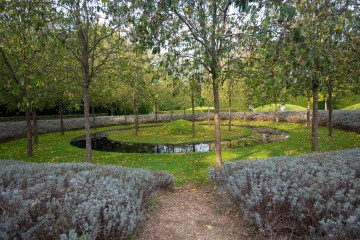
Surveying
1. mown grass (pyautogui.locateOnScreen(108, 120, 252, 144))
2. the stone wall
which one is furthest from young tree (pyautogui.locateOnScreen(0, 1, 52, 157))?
the stone wall

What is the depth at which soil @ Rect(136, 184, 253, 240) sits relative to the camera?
451 cm

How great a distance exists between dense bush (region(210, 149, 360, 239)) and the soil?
473 mm

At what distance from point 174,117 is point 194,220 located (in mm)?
36958

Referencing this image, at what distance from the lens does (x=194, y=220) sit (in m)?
5.11

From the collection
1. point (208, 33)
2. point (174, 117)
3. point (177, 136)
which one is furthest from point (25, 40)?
point (174, 117)

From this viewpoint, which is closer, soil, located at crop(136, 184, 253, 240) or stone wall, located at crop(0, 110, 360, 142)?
soil, located at crop(136, 184, 253, 240)

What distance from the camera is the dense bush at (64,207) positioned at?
328 cm

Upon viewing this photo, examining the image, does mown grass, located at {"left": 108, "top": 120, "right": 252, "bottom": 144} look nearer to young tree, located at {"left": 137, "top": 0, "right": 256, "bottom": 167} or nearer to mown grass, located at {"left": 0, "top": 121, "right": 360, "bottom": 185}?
mown grass, located at {"left": 0, "top": 121, "right": 360, "bottom": 185}

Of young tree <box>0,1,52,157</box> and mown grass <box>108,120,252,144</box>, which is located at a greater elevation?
young tree <box>0,1,52,157</box>

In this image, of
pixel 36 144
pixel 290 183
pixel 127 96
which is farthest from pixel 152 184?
pixel 127 96

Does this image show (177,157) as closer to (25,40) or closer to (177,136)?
(177,136)

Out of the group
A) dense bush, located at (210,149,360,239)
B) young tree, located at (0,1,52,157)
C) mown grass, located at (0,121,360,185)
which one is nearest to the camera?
dense bush, located at (210,149,360,239)

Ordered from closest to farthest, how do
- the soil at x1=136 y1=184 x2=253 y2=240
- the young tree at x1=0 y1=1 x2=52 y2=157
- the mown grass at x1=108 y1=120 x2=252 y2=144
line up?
1. the soil at x1=136 y1=184 x2=253 y2=240
2. the young tree at x1=0 y1=1 x2=52 y2=157
3. the mown grass at x1=108 y1=120 x2=252 y2=144

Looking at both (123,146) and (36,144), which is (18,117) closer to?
(36,144)
